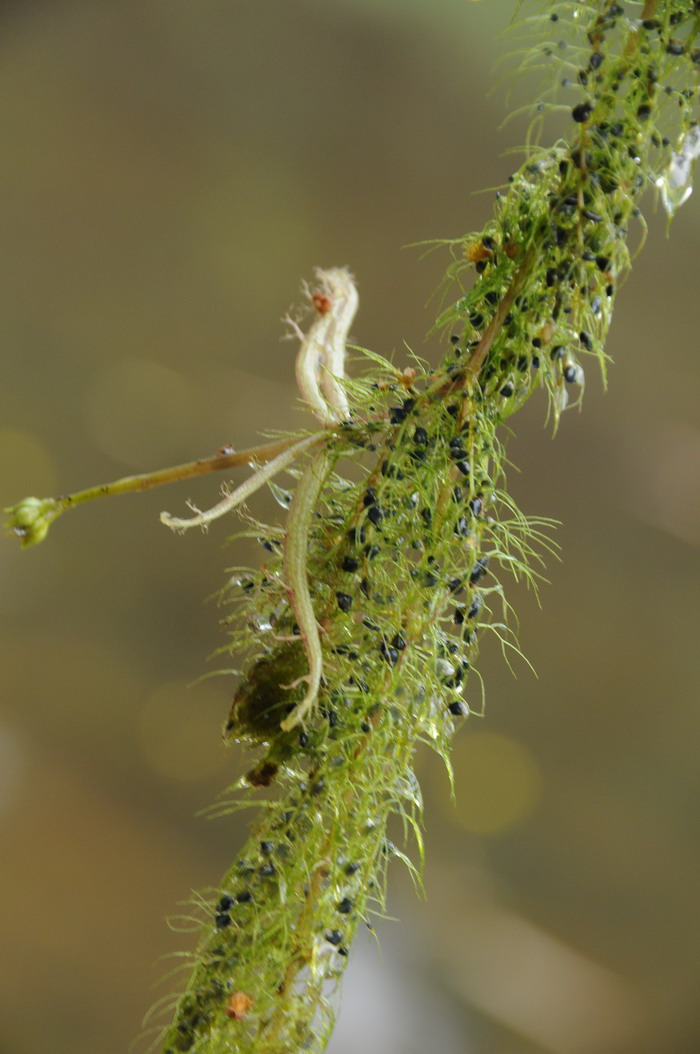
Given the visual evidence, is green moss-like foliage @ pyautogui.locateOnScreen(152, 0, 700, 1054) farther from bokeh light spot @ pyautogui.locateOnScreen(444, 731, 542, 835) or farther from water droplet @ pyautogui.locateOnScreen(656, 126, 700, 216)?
bokeh light spot @ pyautogui.locateOnScreen(444, 731, 542, 835)

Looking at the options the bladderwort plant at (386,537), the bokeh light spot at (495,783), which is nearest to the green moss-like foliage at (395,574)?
the bladderwort plant at (386,537)

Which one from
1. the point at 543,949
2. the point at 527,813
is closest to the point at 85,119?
the point at 527,813

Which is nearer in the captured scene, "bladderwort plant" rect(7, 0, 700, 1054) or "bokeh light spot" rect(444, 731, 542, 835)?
"bladderwort plant" rect(7, 0, 700, 1054)

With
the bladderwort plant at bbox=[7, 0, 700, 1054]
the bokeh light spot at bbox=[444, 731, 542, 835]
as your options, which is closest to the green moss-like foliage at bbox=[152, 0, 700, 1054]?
the bladderwort plant at bbox=[7, 0, 700, 1054]

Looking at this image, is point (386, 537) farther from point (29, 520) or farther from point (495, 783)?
point (495, 783)

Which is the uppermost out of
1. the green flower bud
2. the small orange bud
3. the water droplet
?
the water droplet

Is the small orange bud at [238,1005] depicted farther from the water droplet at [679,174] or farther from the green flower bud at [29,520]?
the water droplet at [679,174]

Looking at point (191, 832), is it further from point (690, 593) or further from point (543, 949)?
point (690, 593)
